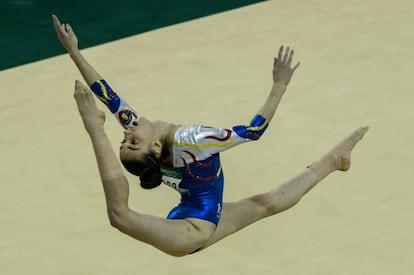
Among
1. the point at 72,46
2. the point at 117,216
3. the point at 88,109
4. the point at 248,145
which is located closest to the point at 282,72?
the point at 72,46

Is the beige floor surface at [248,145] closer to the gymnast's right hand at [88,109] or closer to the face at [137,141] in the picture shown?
the face at [137,141]

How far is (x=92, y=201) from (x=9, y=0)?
521cm

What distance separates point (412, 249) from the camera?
22.0 ft

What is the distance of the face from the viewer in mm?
5625

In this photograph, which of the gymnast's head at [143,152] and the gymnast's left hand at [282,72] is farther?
the gymnast's left hand at [282,72]

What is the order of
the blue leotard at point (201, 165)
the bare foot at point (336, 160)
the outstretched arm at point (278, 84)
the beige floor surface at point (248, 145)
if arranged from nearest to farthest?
1. the blue leotard at point (201, 165)
2. the outstretched arm at point (278, 84)
3. the bare foot at point (336, 160)
4. the beige floor surface at point (248, 145)

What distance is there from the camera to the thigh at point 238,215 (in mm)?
6234

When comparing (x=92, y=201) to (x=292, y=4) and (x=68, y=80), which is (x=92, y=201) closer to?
(x=68, y=80)

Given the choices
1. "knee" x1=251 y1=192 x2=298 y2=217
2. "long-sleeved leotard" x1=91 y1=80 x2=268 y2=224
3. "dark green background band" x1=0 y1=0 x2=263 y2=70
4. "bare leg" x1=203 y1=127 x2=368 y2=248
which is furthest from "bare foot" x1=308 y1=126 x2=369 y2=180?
"dark green background band" x1=0 y1=0 x2=263 y2=70

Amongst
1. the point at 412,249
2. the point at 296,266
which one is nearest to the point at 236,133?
the point at 296,266

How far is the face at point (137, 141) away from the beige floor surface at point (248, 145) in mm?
1336

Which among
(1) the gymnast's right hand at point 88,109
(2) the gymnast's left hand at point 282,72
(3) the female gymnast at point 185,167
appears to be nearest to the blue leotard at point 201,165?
(3) the female gymnast at point 185,167

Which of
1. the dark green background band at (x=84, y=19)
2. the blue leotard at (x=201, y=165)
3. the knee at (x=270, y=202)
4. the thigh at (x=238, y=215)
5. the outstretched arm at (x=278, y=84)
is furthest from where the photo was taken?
the dark green background band at (x=84, y=19)

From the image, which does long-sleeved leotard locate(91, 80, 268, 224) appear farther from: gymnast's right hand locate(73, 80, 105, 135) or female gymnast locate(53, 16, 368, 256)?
gymnast's right hand locate(73, 80, 105, 135)
